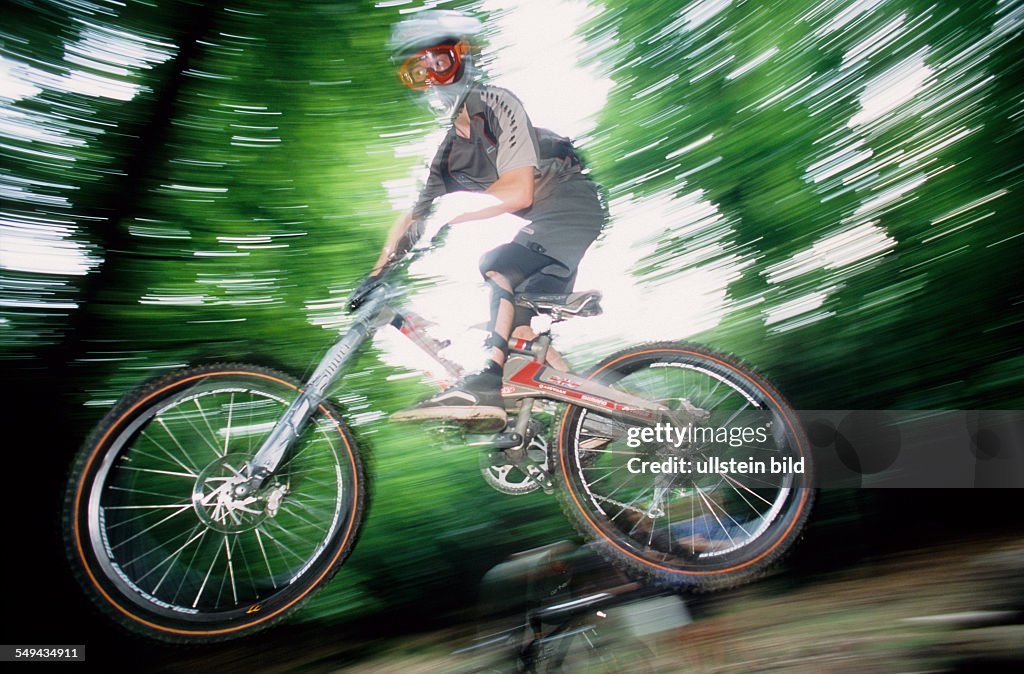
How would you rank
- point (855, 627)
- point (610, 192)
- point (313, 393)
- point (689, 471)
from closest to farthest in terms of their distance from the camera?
point (855, 627) < point (313, 393) < point (689, 471) < point (610, 192)

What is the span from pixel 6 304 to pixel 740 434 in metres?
2.28

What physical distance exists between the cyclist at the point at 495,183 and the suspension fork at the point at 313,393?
10 cm

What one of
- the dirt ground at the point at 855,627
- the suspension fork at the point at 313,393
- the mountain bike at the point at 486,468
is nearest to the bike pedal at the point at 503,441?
the mountain bike at the point at 486,468

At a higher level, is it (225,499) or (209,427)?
(209,427)

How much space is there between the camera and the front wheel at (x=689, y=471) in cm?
158

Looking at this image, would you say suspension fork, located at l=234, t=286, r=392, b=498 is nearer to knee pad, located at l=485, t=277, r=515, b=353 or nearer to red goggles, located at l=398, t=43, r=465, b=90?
knee pad, located at l=485, t=277, r=515, b=353

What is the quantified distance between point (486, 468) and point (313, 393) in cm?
54

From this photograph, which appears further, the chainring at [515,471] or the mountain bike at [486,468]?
the chainring at [515,471]

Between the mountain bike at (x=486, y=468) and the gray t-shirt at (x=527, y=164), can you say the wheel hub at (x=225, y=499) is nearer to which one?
the mountain bike at (x=486, y=468)

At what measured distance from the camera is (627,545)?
1602 mm

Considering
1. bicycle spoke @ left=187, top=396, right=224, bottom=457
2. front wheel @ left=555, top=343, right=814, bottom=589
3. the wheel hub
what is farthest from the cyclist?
bicycle spoke @ left=187, top=396, right=224, bottom=457

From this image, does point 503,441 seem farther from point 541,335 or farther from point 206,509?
point 206,509

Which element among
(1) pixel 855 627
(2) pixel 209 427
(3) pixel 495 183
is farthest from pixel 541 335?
(1) pixel 855 627

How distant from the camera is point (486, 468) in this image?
5.32ft
